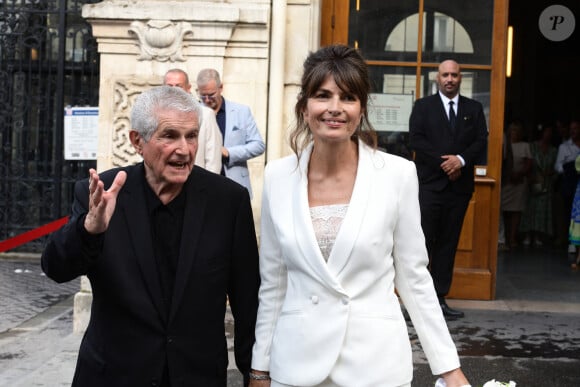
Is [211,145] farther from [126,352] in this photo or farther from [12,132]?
[12,132]

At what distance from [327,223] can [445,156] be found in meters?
4.91

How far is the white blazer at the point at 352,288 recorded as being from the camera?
3297 mm

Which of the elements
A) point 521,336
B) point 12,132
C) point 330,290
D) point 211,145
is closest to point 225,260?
point 330,290

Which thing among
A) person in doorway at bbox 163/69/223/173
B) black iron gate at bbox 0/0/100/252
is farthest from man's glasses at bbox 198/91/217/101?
black iron gate at bbox 0/0/100/252

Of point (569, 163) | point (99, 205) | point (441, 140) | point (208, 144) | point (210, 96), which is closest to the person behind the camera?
point (99, 205)

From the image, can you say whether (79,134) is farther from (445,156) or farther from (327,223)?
(327,223)

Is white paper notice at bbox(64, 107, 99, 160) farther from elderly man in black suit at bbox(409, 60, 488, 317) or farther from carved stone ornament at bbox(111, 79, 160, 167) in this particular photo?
elderly man in black suit at bbox(409, 60, 488, 317)

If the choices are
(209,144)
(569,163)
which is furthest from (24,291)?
(569,163)

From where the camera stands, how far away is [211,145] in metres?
6.75

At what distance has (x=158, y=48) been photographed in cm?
810

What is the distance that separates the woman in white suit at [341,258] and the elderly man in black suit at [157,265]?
21 cm

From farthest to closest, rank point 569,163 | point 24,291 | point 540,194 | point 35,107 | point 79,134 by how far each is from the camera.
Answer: point 540,194 → point 569,163 → point 35,107 → point 24,291 → point 79,134

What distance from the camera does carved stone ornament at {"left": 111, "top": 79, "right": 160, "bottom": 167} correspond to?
317 inches

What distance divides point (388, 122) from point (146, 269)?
5.89m
